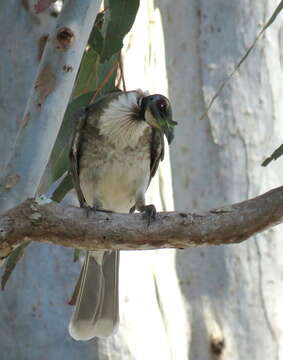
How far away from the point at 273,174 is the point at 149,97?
123 cm

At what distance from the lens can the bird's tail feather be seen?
273 cm

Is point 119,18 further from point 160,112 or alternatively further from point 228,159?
point 228,159

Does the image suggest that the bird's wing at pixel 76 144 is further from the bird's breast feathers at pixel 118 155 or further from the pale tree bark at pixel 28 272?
the pale tree bark at pixel 28 272

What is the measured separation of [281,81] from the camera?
3.65 meters

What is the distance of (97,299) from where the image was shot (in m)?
2.83

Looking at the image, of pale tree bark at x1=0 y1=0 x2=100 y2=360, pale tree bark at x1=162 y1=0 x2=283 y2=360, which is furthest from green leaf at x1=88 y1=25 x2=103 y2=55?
pale tree bark at x1=162 y1=0 x2=283 y2=360

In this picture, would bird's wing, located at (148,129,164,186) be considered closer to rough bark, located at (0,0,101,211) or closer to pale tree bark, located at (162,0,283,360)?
rough bark, located at (0,0,101,211)

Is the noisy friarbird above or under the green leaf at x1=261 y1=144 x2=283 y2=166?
above

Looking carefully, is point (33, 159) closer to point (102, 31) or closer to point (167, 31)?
point (102, 31)

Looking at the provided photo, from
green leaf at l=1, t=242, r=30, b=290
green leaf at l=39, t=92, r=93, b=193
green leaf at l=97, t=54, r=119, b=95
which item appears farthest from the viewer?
green leaf at l=39, t=92, r=93, b=193

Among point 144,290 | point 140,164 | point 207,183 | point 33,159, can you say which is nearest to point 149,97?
point 140,164

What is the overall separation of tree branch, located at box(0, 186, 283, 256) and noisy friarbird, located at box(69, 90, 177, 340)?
21.3 inches

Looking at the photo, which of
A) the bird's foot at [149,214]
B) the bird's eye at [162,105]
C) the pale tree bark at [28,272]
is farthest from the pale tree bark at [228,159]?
the bird's foot at [149,214]

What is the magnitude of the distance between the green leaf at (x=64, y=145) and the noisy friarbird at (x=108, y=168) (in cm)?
3
